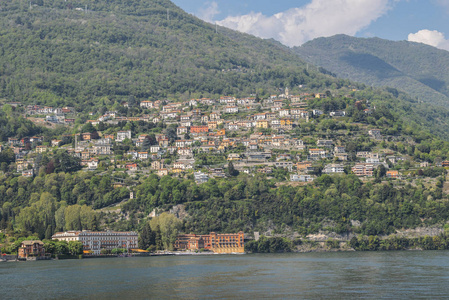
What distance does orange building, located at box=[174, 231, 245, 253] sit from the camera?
395 ft

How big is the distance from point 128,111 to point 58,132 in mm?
20284

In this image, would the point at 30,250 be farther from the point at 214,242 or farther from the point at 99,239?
the point at 214,242

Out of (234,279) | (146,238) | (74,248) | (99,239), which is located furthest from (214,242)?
(234,279)

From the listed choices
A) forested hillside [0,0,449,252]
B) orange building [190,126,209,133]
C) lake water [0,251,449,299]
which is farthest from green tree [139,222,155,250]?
orange building [190,126,209,133]

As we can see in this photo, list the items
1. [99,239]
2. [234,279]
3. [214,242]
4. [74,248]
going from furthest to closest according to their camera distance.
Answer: [214,242] → [99,239] → [74,248] → [234,279]

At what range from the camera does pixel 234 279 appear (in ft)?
235

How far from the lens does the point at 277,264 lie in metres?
89.2

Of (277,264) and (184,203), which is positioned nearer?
(277,264)

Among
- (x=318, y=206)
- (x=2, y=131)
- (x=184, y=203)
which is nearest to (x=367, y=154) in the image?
(x=318, y=206)

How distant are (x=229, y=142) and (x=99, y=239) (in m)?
53.5

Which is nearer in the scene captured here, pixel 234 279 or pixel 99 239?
pixel 234 279

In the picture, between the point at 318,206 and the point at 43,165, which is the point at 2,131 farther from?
the point at 318,206

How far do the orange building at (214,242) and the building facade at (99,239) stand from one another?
7.66 metres

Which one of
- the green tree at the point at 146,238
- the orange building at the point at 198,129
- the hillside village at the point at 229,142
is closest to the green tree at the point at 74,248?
the green tree at the point at 146,238
